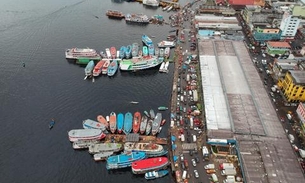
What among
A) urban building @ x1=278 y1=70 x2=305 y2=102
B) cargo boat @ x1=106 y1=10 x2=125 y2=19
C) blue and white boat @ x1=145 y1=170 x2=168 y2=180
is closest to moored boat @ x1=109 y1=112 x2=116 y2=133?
blue and white boat @ x1=145 y1=170 x2=168 y2=180

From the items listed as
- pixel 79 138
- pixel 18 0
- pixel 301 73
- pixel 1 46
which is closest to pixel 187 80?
pixel 301 73

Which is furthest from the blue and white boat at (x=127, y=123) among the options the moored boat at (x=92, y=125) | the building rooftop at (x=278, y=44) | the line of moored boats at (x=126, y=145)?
the building rooftop at (x=278, y=44)

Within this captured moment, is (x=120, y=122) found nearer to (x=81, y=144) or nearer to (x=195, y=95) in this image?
(x=81, y=144)

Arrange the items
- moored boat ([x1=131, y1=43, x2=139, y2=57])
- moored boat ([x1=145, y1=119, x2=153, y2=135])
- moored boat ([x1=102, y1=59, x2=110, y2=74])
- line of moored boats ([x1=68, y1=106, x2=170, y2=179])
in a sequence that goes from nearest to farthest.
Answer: line of moored boats ([x1=68, y1=106, x2=170, y2=179]), moored boat ([x1=145, y1=119, x2=153, y2=135]), moored boat ([x1=102, y1=59, x2=110, y2=74]), moored boat ([x1=131, y1=43, x2=139, y2=57])

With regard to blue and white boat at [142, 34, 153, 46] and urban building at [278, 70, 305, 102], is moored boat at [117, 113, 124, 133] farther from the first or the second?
urban building at [278, 70, 305, 102]

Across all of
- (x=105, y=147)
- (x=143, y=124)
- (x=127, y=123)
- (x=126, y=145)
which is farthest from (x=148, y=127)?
(x=105, y=147)

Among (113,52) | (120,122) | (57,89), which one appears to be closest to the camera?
(120,122)
